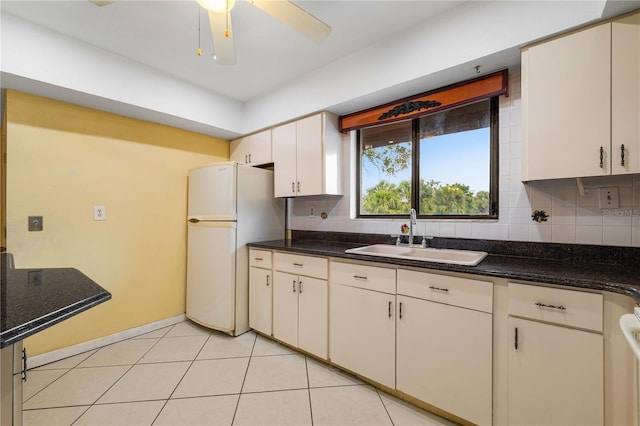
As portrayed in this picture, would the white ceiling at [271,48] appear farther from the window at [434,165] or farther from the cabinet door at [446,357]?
the cabinet door at [446,357]

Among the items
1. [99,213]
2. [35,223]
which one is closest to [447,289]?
[99,213]

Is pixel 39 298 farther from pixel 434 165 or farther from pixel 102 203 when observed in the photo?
pixel 434 165

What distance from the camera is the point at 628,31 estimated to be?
1.25 meters

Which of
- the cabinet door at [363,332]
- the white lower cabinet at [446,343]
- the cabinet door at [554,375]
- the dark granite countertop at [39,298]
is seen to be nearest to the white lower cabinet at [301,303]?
the cabinet door at [363,332]

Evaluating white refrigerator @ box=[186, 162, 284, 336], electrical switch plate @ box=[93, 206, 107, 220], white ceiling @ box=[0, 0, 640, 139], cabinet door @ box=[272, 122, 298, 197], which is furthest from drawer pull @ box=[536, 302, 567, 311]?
electrical switch plate @ box=[93, 206, 107, 220]

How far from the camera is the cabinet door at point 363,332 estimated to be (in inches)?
65.6

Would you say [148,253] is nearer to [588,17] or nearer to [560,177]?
[560,177]

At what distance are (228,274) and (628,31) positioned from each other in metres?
2.98

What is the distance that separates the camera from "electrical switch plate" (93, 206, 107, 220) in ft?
7.56

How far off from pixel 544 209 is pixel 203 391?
2.49 meters

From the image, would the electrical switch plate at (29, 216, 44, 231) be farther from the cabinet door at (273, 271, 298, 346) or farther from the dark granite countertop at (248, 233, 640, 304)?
the dark granite countertop at (248, 233, 640, 304)

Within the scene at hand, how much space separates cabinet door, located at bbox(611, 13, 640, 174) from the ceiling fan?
1.42m

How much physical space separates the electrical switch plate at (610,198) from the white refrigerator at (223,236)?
2.53 metres

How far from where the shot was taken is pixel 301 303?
2145 millimetres
